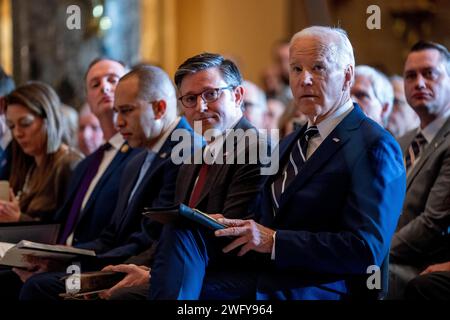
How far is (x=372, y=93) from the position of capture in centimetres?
488

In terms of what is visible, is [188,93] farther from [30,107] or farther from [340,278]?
[30,107]

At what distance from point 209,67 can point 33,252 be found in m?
1.09

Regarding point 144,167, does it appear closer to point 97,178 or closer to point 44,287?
point 97,178

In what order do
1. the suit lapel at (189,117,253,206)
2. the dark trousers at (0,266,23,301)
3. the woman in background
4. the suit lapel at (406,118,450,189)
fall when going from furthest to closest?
the woman in background → the dark trousers at (0,266,23,301) → the suit lapel at (406,118,450,189) → the suit lapel at (189,117,253,206)

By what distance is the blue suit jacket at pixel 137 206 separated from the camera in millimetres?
4172

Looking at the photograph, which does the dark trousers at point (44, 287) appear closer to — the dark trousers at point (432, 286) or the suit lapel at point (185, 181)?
the suit lapel at point (185, 181)

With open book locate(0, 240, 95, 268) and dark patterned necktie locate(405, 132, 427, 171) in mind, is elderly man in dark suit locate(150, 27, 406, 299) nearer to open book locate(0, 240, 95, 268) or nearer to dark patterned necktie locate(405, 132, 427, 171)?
open book locate(0, 240, 95, 268)

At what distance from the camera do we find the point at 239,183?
3736 mm

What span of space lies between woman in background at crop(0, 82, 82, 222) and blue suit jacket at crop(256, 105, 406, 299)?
210 centimetres

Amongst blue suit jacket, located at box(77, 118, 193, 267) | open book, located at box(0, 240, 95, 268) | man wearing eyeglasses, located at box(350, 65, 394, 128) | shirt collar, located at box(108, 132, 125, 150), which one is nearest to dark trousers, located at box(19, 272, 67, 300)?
open book, located at box(0, 240, 95, 268)

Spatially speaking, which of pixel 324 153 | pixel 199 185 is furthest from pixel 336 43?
pixel 199 185

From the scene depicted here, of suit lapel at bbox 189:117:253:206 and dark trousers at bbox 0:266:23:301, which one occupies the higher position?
suit lapel at bbox 189:117:253:206

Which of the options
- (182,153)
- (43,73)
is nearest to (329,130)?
(182,153)

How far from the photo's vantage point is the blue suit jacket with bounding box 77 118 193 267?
13.7ft
